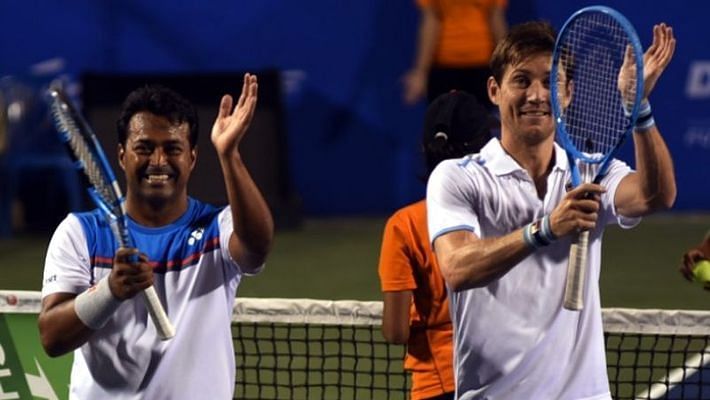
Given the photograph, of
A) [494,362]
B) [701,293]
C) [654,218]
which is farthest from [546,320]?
[654,218]

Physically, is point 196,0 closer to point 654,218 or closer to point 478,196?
point 654,218

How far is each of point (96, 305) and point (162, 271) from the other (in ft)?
0.83

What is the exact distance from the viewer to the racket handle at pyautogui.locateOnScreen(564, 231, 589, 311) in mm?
4188

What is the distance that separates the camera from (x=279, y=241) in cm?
1193

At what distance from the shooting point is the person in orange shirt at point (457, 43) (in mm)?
11211

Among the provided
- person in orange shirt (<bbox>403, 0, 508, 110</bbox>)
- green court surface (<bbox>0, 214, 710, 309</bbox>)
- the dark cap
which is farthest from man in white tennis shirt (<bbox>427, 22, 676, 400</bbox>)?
person in orange shirt (<bbox>403, 0, 508, 110</bbox>)

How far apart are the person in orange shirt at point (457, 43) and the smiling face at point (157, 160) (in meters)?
6.79

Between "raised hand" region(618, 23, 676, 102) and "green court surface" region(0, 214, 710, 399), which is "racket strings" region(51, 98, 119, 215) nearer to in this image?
"raised hand" region(618, 23, 676, 102)

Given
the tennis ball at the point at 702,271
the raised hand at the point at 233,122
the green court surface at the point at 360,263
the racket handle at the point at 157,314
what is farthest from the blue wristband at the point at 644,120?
the green court surface at the point at 360,263

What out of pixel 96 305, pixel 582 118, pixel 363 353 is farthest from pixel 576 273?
pixel 363 353

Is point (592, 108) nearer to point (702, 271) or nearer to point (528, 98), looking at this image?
point (702, 271)

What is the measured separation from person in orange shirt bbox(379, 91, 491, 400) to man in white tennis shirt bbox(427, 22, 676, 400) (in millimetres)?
597

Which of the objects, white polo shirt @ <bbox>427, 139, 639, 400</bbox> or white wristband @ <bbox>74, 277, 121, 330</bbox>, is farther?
white polo shirt @ <bbox>427, 139, 639, 400</bbox>

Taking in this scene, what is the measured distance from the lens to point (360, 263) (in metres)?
11.0
